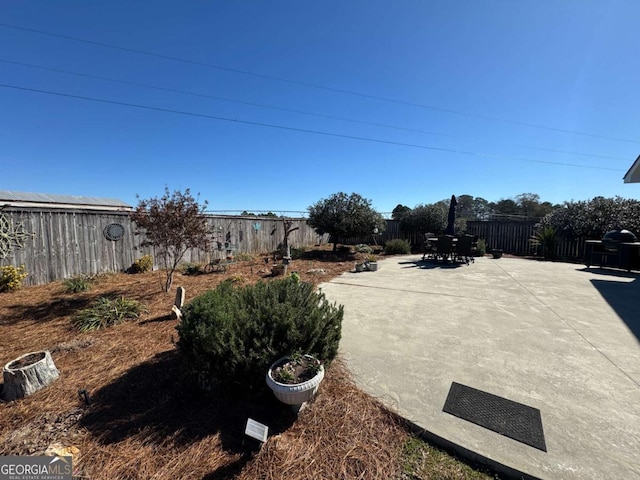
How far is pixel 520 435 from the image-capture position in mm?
1805

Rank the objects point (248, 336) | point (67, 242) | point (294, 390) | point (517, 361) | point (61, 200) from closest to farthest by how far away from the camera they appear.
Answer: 1. point (294, 390)
2. point (248, 336)
3. point (517, 361)
4. point (67, 242)
5. point (61, 200)

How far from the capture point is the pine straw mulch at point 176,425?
5.28 feet

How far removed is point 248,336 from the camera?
2180mm

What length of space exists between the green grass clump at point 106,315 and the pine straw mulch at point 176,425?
672mm

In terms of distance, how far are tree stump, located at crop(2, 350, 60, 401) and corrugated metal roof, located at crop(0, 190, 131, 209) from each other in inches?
784

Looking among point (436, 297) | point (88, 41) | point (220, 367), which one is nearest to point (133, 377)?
point (220, 367)

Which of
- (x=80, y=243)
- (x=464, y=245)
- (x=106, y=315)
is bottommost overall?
(x=106, y=315)

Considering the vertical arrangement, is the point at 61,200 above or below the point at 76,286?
above

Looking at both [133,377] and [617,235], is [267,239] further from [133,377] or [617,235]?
[617,235]

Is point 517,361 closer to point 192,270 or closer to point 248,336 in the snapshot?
point 248,336

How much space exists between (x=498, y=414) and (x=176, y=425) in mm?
2434

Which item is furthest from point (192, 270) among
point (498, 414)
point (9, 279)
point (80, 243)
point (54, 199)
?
point (54, 199)
